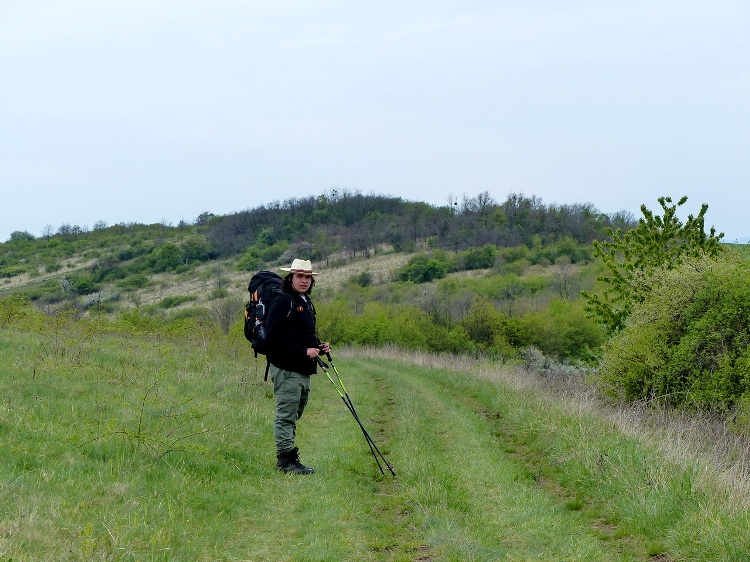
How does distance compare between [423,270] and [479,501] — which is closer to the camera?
[479,501]

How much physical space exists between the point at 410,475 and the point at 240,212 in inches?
5508

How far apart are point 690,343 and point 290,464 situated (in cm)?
1034

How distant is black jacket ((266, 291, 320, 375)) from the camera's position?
7.54 meters

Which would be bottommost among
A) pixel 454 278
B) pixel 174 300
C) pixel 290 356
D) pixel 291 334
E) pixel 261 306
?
pixel 174 300

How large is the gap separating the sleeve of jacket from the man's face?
231 millimetres

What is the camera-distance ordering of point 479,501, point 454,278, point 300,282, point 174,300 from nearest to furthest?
point 479,501, point 300,282, point 174,300, point 454,278

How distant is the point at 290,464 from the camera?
7.73m

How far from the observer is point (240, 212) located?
142875mm

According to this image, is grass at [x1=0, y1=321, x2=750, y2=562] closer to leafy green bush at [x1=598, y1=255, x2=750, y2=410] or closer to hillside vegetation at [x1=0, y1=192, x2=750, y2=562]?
hillside vegetation at [x1=0, y1=192, x2=750, y2=562]

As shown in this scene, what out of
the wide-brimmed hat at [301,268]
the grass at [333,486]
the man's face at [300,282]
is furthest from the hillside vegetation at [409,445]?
the wide-brimmed hat at [301,268]

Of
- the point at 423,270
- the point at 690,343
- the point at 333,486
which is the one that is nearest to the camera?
the point at 333,486

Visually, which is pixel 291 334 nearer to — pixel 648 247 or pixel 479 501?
pixel 479 501

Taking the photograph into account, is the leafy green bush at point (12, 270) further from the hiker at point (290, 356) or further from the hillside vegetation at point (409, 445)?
the hiker at point (290, 356)

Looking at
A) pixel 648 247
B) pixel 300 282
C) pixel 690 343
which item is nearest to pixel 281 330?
pixel 300 282
